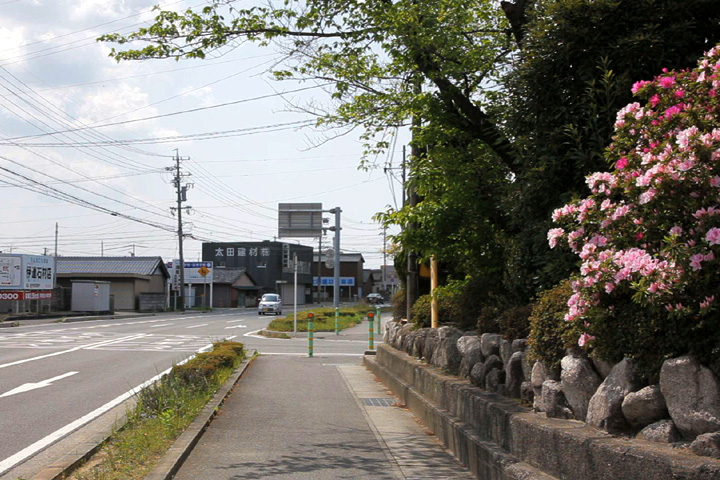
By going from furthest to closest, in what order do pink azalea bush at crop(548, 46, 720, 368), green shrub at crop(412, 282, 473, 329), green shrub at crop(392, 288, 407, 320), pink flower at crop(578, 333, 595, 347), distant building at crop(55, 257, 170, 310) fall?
distant building at crop(55, 257, 170, 310) → green shrub at crop(392, 288, 407, 320) → green shrub at crop(412, 282, 473, 329) → pink flower at crop(578, 333, 595, 347) → pink azalea bush at crop(548, 46, 720, 368)

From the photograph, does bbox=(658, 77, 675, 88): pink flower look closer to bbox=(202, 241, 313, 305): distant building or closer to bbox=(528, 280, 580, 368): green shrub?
bbox=(528, 280, 580, 368): green shrub

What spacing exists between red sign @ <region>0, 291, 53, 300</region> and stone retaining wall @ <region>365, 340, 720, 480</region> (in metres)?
39.3

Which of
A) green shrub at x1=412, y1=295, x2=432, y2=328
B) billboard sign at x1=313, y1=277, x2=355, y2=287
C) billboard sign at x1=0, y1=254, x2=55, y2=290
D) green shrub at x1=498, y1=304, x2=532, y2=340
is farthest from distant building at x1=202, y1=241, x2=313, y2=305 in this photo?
green shrub at x1=498, y1=304, x2=532, y2=340

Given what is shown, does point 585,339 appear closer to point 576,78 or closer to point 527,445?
point 527,445

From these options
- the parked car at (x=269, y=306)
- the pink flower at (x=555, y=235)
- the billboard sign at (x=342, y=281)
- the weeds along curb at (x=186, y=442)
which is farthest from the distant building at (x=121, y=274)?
the pink flower at (x=555, y=235)

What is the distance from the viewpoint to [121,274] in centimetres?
6675

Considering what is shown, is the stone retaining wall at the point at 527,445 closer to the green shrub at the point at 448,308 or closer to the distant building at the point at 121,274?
the green shrub at the point at 448,308

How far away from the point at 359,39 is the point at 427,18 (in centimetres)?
109

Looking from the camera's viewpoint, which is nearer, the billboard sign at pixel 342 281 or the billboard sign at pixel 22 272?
the billboard sign at pixel 22 272

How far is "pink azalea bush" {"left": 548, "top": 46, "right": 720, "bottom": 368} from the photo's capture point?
4.34 meters

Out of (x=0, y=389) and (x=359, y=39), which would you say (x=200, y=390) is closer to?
(x=0, y=389)

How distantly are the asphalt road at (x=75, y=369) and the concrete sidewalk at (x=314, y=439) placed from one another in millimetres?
1997

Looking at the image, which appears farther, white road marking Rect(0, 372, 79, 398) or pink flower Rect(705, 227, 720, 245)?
white road marking Rect(0, 372, 79, 398)

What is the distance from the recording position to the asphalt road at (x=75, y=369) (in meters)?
9.39
